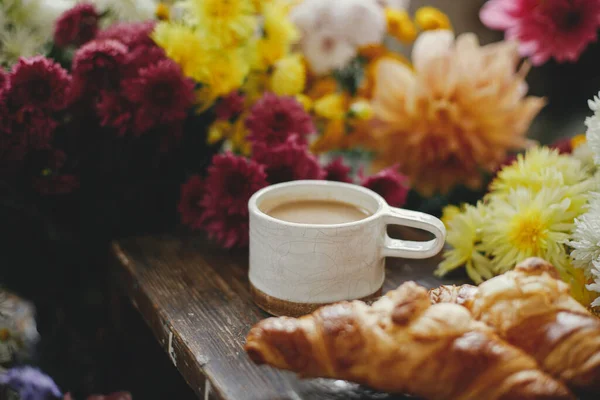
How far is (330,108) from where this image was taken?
0.90 metres

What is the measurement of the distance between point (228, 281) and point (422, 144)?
39 cm

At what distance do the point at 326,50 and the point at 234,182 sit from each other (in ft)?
1.18

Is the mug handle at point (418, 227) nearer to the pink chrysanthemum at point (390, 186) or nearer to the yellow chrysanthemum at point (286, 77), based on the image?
the pink chrysanthemum at point (390, 186)

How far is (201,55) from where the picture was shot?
72 centimetres

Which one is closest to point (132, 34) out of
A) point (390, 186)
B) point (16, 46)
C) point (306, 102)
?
point (16, 46)

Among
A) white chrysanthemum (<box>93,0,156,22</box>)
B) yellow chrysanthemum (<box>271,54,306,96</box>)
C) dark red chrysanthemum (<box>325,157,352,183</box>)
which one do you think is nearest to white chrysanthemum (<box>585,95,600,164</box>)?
dark red chrysanthemum (<box>325,157,352,183</box>)

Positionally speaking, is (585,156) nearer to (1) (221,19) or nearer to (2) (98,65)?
(1) (221,19)

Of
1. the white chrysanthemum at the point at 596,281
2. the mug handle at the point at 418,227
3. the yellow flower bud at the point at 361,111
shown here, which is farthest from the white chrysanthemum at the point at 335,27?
the white chrysanthemum at the point at 596,281

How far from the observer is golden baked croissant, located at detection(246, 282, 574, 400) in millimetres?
386

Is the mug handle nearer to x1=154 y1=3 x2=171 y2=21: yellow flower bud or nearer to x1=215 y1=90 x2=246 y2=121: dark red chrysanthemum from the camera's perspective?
x1=215 y1=90 x2=246 y2=121: dark red chrysanthemum

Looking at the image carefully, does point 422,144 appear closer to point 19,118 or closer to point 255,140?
point 255,140

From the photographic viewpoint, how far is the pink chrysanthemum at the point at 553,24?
0.79 meters

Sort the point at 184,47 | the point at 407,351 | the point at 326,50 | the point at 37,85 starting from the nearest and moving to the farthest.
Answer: the point at 407,351 → the point at 37,85 → the point at 184,47 → the point at 326,50

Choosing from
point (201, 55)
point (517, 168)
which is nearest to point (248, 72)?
point (201, 55)
